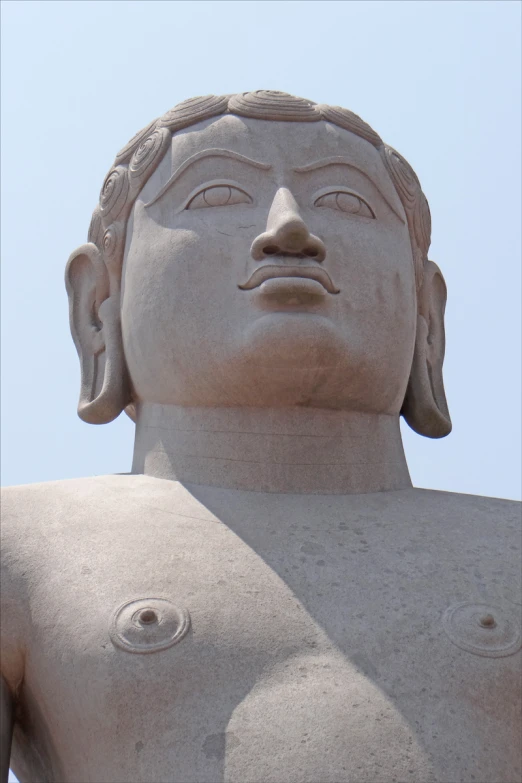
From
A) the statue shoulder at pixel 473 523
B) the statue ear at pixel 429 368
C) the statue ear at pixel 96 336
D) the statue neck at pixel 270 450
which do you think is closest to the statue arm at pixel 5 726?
the statue neck at pixel 270 450

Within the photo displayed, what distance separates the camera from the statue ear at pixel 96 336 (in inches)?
268

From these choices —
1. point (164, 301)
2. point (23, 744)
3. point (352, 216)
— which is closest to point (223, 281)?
point (164, 301)

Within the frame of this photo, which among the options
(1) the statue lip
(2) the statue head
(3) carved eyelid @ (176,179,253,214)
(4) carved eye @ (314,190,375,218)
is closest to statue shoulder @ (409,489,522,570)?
(2) the statue head

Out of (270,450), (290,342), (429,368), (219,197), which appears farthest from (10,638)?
(429,368)

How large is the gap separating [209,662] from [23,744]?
1.17 metres

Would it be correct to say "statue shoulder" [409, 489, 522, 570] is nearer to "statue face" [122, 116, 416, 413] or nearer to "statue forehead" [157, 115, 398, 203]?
"statue face" [122, 116, 416, 413]

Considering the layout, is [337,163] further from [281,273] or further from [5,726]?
[5,726]

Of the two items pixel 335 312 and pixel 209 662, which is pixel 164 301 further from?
pixel 209 662

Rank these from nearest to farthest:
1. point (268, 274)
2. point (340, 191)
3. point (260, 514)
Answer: point (260, 514) → point (268, 274) → point (340, 191)

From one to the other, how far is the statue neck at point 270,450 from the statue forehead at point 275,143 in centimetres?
131

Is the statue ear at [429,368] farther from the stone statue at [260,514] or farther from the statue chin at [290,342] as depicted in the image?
the statue chin at [290,342]

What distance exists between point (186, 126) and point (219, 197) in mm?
615

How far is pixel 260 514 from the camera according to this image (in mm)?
5906

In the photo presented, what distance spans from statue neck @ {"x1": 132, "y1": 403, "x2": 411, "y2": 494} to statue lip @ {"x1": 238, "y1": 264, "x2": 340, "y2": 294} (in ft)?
2.00
